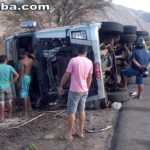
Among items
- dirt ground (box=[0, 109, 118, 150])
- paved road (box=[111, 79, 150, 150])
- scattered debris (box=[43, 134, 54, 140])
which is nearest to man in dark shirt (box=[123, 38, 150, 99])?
paved road (box=[111, 79, 150, 150])

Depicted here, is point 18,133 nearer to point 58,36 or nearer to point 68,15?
point 58,36

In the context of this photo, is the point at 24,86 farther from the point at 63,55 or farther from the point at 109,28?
the point at 109,28

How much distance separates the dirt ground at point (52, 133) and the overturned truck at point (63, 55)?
39 cm

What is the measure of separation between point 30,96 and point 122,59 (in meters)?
3.62

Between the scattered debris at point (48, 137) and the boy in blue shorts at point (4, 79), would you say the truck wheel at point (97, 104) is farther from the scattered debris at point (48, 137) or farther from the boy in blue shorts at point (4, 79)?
the boy in blue shorts at point (4, 79)

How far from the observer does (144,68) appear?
7.10 m

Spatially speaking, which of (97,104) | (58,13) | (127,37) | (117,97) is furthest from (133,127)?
(58,13)

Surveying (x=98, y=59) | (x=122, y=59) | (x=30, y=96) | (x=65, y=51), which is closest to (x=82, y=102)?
(x=98, y=59)

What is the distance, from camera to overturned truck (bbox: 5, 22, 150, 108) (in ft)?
19.1

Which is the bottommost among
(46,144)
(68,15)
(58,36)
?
(46,144)

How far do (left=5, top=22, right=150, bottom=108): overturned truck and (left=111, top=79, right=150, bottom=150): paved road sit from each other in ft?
1.50

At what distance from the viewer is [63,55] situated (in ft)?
20.0

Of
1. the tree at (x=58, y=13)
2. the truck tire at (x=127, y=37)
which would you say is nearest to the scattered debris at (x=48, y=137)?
the truck tire at (x=127, y=37)

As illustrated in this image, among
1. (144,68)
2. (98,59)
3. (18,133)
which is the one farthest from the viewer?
(144,68)
